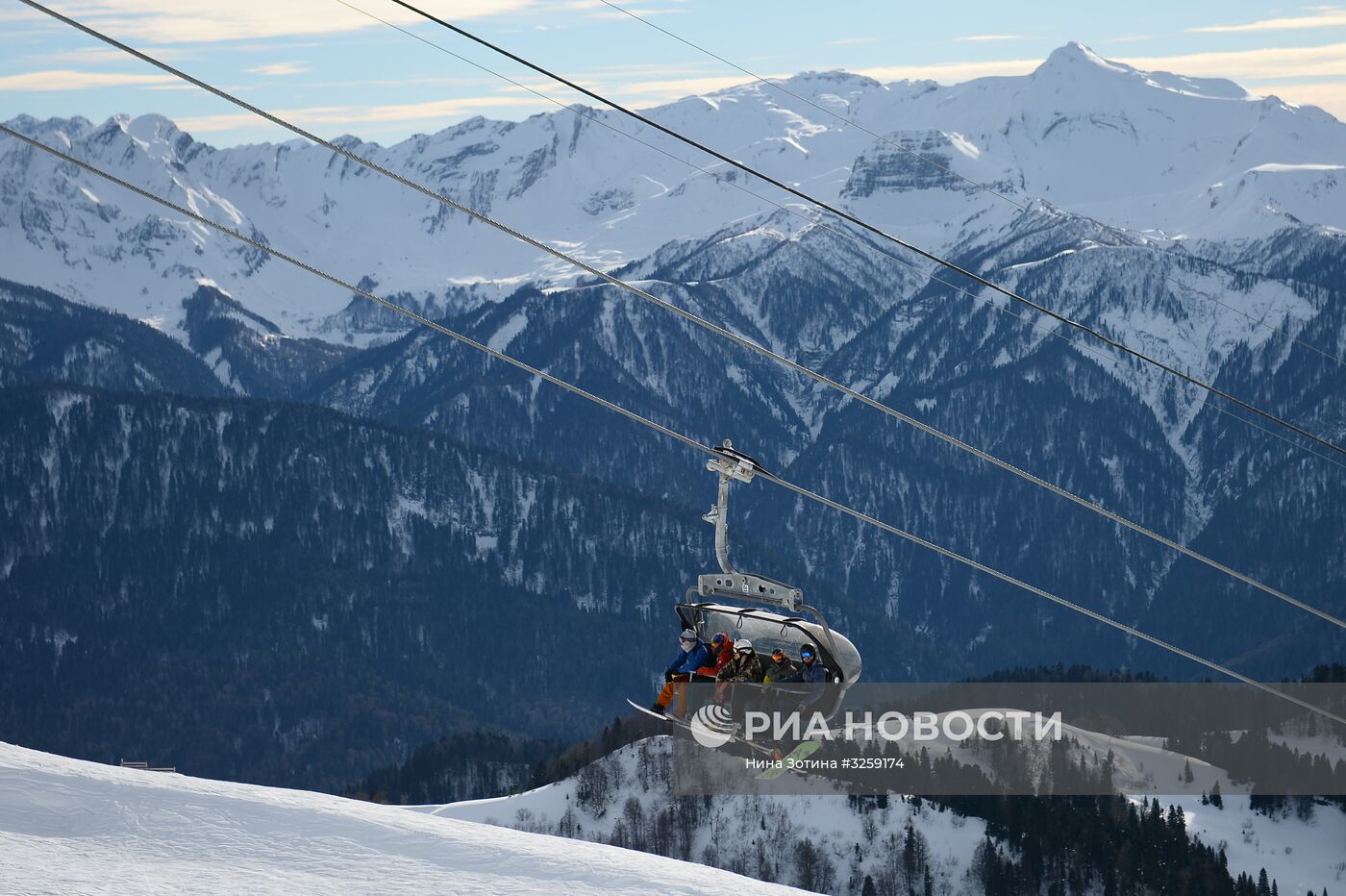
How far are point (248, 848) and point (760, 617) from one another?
193 ft

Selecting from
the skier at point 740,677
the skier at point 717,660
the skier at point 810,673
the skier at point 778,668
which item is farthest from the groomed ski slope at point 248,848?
the skier at point 810,673

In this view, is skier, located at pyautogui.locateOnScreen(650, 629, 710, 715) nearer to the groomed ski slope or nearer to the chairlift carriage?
the chairlift carriage

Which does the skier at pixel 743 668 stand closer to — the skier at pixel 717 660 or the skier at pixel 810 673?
the skier at pixel 717 660

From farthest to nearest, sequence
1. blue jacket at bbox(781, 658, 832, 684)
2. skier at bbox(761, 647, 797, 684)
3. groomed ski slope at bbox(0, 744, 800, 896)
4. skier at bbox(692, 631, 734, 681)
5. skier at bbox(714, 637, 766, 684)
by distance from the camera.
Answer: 1. groomed ski slope at bbox(0, 744, 800, 896)
2. skier at bbox(692, 631, 734, 681)
3. skier at bbox(714, 637, 766, 684)
4. skier at bbox(761, 647, 797, 684)
5. blue jacket at bbox(781, 658, 832, 684)

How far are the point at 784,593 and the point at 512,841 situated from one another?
71.4 m

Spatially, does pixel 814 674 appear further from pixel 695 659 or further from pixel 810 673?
pixel 695 659

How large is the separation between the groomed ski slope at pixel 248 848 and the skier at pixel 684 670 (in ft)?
153

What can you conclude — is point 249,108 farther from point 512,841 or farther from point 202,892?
point 512,841

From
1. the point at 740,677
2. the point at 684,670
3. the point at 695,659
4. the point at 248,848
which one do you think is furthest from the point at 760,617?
the point at 248,848

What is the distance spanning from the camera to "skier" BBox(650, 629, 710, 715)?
3653cm

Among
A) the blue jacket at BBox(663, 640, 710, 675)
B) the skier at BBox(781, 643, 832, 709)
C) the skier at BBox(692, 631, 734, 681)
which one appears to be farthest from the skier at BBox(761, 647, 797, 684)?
the blue jacket at BBox(663, 640, 710, 675)

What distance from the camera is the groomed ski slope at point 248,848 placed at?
3187 inches

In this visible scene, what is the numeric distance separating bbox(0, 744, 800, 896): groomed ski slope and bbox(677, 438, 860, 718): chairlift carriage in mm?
47596

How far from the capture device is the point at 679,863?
103 meters
